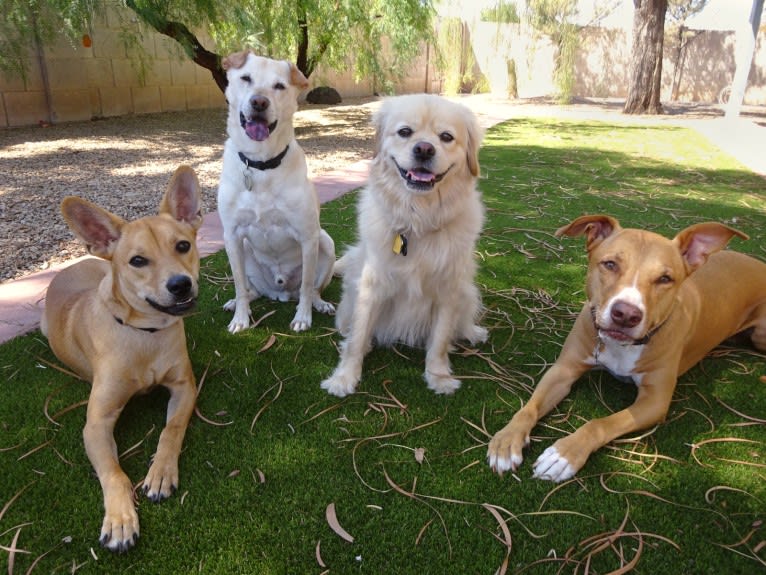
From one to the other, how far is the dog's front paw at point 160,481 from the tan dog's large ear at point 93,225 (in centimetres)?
100

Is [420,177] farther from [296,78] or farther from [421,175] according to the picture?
[296,78]

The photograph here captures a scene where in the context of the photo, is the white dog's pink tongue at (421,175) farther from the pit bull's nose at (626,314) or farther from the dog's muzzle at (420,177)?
the pit bull's nose at (626,314)

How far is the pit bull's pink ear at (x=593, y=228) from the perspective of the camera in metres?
2.62

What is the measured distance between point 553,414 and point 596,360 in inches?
14.3

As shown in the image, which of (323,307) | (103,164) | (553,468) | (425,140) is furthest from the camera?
(103,164)

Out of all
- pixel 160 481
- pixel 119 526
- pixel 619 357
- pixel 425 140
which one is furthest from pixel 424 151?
pixel 119 526

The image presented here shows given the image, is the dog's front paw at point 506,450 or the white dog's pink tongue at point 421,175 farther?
the white dog's pink tongue at point 421,175

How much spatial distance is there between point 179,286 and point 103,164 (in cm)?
652

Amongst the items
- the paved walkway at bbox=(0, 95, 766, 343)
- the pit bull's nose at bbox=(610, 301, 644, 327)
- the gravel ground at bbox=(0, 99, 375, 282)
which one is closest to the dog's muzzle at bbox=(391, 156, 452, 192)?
the pit bull's nose at bbox=(610, 301, 644, 327)

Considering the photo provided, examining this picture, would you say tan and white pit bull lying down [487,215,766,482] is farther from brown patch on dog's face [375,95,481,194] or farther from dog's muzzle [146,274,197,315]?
dog's muzzle [146,274,197,315]

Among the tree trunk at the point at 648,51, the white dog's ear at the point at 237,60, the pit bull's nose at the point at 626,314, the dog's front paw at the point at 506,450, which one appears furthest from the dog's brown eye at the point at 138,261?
→ the tree trunk at the point at 648,51

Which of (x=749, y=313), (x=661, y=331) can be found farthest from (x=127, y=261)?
(x=749, y=313)

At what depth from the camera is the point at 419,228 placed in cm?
291

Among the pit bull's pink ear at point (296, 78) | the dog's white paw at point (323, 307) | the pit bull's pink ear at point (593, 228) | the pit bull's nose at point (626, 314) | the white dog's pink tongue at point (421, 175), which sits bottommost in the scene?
the dog's white paw at point (323, 307)
